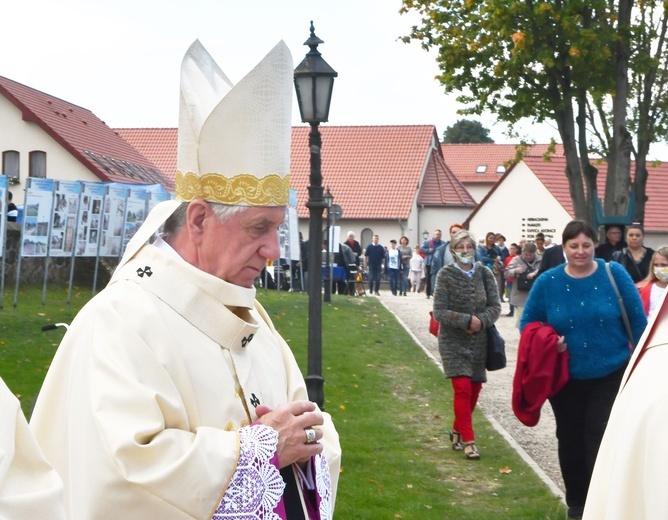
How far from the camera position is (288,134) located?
4.07 meters

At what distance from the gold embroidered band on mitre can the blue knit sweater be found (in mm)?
4313

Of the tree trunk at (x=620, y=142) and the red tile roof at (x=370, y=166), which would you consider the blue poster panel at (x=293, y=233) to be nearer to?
the tree trunk at (x=620, y=142)

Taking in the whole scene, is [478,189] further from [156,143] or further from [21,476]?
[21,476]

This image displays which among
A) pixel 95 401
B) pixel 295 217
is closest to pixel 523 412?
pixel 95 401

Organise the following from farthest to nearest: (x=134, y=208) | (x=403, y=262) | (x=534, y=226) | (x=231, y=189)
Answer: (x=534, y=226), (x=403, y=262), (x=134, y=208), (x=231, y=189)

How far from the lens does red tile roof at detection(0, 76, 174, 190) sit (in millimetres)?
41375

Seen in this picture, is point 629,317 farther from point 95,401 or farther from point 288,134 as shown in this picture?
point 95,401

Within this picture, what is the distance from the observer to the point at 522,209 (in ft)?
196

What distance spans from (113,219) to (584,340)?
1462cm

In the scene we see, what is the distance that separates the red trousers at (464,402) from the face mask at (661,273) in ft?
5.95

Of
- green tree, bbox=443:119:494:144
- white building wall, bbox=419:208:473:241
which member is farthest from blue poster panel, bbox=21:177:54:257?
green tree, bbox=443:119:494:144

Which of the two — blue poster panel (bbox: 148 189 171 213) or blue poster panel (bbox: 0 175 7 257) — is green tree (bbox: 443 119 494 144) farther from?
blue poster panel (bbox: 0 175 7 257)

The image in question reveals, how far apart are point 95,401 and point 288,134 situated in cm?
124

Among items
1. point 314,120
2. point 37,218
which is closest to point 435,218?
point 37,218
